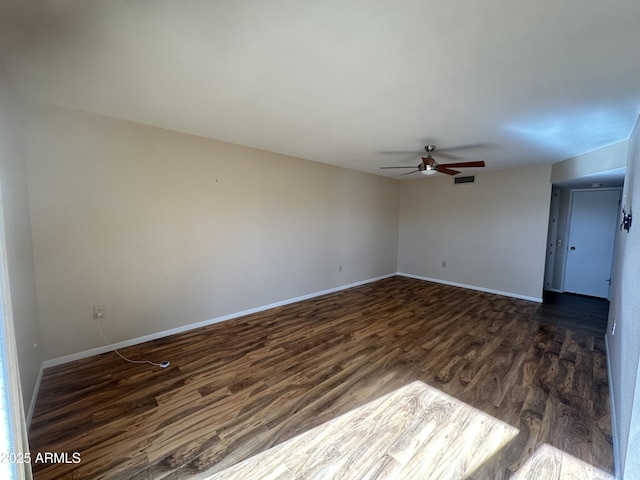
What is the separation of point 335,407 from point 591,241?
20.3ft

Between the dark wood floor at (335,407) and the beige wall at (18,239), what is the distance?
393 millimetres

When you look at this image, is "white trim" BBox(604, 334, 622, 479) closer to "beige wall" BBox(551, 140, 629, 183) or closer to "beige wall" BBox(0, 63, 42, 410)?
"beige wall" BBox(551, 140, 629, 183)

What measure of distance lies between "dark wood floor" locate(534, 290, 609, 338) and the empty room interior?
0.18 ft

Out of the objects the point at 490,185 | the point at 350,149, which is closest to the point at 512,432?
the point at 350,149

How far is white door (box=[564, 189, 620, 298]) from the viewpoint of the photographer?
4961 mm

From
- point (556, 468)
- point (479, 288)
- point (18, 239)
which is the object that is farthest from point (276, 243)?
point (479, 288)

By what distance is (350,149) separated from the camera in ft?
12.5

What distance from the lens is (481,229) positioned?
17.9 feet

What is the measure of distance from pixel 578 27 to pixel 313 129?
2.16 meters

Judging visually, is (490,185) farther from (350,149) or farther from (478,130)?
(350,149)

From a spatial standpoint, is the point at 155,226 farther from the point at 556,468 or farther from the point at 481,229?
the point at 481,229

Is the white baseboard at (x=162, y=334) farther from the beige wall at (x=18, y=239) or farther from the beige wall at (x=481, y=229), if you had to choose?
the beige wall at (x=481, y=229)

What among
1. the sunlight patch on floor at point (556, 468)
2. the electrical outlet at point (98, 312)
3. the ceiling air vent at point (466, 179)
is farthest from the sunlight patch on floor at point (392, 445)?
the ceiling air vent at point (466, 179)

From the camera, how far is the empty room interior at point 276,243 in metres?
1.44
